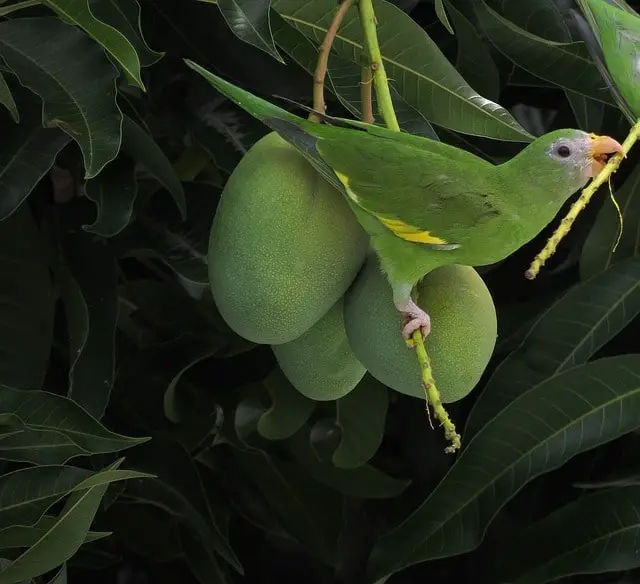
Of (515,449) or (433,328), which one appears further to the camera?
(515,449)

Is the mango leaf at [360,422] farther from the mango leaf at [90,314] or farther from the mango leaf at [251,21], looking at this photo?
the mango leaf at [251,21]

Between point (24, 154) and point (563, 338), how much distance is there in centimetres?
49

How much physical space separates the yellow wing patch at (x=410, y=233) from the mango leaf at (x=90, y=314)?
309 mm

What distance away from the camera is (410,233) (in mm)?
487

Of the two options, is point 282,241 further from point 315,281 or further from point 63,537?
point 63,537

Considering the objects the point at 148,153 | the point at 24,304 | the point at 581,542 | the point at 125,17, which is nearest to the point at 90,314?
the point at 24,304

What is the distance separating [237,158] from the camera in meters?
0.75

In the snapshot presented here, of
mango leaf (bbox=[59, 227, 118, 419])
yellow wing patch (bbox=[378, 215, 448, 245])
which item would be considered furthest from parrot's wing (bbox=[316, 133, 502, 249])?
mango leaf (bbox=[59, 227, 118, 419])

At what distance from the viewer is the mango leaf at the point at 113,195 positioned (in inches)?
26.4

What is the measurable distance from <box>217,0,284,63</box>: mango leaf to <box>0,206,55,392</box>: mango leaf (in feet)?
1.03

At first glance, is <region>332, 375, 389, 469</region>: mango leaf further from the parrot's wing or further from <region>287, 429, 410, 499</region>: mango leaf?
the parrot's wing

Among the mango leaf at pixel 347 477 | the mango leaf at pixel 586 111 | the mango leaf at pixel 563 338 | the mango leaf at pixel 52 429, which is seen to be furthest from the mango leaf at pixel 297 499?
the mango leaf at pixel 586 111

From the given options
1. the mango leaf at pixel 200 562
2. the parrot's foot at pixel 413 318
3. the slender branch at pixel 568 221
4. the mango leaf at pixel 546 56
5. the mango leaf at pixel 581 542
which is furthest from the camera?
the mango leaf at pixel 200 562

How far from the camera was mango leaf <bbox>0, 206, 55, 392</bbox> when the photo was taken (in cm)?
73
